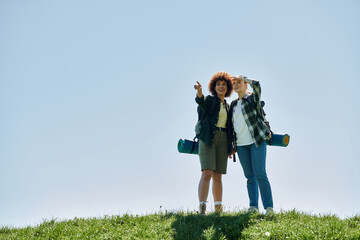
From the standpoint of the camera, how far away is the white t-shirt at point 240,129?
7.53 metres

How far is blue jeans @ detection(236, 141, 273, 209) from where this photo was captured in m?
7.24

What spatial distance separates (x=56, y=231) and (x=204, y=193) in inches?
116

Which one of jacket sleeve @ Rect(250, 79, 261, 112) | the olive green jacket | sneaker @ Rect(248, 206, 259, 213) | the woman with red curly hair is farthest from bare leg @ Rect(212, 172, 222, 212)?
jacket sleeve @ Rect(250, 79, 261, 112)

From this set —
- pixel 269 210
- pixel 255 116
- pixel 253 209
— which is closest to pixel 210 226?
pixel 253 209

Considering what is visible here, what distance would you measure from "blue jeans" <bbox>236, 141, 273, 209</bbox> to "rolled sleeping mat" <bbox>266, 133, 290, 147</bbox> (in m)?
0.36

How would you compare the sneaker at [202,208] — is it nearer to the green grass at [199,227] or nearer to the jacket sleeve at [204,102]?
the green grass at [199,227]

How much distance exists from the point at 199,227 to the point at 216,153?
6.22 feet

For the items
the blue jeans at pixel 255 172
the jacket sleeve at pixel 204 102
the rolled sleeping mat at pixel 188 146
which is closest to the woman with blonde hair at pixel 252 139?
the blue jeans at pixel 255 172

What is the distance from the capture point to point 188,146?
8.12 meters

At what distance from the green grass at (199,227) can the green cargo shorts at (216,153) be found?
1057 millimetres

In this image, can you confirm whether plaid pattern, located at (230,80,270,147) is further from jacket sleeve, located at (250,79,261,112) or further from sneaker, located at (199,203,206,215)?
sneaker, located at (199,203,206,215)

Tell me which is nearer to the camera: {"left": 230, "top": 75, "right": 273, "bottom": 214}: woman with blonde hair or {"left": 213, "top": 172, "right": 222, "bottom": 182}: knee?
{"left": 230, "top": 75, "right": 273, "bottom": 214}: woman with blonde hair

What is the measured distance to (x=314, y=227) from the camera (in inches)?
242

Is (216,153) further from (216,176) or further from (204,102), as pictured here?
(204,102)
